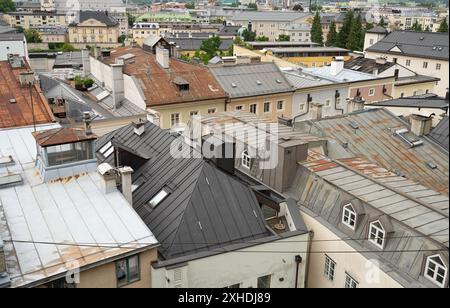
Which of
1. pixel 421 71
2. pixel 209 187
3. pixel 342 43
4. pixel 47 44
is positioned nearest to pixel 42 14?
pixel 47 44

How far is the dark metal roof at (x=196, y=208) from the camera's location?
1784cm

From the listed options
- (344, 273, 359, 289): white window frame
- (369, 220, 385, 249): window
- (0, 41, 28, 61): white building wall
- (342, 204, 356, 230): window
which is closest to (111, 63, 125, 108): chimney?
(342, 204, 356, 230): window

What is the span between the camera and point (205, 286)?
17.0 meters

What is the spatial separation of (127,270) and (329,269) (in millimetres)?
8618

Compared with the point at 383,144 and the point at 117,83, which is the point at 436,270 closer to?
the point at 383,144

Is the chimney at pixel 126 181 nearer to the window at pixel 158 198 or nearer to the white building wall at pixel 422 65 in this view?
the window at pixel 158 198

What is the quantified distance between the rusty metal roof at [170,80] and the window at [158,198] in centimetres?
1734

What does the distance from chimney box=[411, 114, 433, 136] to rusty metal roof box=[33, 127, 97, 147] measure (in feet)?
66.2

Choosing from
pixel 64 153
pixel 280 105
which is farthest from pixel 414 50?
pixel 64 153

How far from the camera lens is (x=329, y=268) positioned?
62.7 ft

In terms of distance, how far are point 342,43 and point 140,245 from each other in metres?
108

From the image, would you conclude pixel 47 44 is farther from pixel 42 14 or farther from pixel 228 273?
pixel 228 273

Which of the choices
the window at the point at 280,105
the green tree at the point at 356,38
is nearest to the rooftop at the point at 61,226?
the window at the point at 280,105

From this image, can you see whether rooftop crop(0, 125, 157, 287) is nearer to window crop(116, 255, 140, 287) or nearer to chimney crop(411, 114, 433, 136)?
window crop(116, 255, 140, 287)
